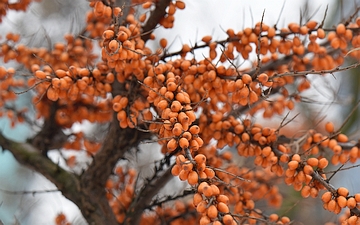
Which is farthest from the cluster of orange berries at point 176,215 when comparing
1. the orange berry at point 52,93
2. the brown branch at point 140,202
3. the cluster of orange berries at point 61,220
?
the orange berry at point 52,93

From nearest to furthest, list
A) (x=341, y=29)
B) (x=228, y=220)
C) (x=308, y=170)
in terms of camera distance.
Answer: (x=228, y=220) → (x=308, y=170) → (x=341, y=29)

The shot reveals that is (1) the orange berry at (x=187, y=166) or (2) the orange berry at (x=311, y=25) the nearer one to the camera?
(1) the orange berry at (x=187, y=166)

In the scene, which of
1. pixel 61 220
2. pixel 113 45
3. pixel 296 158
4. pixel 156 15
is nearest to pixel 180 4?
pixel 156 15

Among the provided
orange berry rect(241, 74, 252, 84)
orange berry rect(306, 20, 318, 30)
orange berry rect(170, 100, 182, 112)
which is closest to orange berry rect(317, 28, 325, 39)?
orange berry rect(306, 20, 318, 30)

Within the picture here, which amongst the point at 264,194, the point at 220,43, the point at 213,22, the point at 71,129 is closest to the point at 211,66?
the point at 220,43

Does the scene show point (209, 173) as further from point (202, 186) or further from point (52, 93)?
point (52, 93)

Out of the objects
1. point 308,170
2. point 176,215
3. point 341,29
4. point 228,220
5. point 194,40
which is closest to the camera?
point 228,220

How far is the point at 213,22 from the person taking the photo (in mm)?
1207

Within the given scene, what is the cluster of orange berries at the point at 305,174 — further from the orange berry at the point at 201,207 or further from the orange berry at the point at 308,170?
the orange berry at the point at 201,207

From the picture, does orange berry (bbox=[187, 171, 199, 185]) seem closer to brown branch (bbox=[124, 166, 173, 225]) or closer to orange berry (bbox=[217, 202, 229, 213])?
orange berry (bbox=[217, 202, 229, 213])

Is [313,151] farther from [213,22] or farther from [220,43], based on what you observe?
[213,22]

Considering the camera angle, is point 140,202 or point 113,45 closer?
point 113,45

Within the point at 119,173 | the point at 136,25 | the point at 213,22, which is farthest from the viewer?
the point at 213,22

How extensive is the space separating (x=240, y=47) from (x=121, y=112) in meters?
0.19
